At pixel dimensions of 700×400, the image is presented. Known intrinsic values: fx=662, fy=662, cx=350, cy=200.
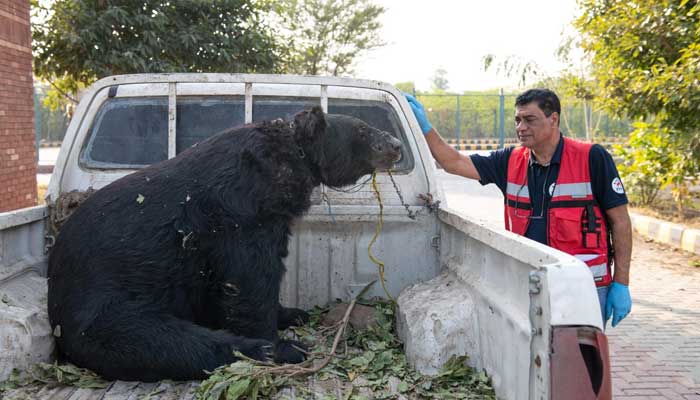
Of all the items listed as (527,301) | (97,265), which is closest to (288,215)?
(97,265)

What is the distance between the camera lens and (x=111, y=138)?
438cm

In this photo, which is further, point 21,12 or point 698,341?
point 21,12

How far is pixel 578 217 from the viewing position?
380 centimetres

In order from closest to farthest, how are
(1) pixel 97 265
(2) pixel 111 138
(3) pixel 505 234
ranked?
1. (3) pixel 505 234
2. (1) pixel 97 265
3. (2) pixel 111 138

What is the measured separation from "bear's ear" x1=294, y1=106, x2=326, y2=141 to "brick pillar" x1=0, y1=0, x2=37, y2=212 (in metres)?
7.53

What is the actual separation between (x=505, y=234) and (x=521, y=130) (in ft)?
4.51

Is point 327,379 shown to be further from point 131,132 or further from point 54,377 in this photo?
point 131,132

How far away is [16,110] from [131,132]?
666 cm

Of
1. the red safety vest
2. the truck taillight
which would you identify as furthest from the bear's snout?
the truck taillight

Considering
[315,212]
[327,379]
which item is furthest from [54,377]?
[315,212]

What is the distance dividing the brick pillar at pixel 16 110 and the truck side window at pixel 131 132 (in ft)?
20.0

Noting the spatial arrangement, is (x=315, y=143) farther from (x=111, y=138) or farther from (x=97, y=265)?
(x=111, y=138)

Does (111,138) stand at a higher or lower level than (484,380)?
higher

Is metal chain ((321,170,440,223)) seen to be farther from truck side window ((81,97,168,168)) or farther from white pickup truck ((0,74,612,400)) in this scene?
truck side window ((81,97,168,168))
